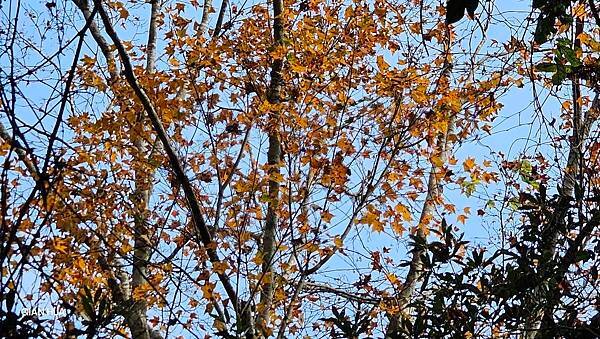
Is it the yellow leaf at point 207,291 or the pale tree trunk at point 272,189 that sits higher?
the pale tree trunk at point 272,189

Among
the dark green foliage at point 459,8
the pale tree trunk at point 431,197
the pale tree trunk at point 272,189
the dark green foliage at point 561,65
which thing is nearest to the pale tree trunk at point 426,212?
the pale tree trunk at point 431,197

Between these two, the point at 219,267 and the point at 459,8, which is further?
the point at 219,267

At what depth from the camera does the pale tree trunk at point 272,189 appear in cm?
443

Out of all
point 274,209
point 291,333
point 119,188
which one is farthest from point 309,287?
point 119,188

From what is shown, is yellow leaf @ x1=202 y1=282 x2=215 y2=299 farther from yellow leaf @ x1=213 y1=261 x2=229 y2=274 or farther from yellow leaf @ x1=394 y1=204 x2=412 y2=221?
yellow leaf @ x1=394 y1=204 x2=412 y2=221

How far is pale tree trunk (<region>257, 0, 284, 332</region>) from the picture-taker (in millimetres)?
4430

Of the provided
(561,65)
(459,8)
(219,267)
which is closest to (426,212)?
(219,267)

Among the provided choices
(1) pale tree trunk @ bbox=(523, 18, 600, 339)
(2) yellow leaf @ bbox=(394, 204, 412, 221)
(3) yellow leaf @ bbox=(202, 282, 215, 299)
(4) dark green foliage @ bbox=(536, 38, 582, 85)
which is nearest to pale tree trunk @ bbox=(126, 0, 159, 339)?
(3) yellow leaf @ bbox=(202, 282, 215, 299)

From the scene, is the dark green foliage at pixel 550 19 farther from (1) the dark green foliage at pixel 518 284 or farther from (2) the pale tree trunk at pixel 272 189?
(2) the pale tree trunk at pixel 272 189

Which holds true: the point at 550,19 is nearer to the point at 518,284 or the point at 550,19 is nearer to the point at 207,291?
the point at 518,284

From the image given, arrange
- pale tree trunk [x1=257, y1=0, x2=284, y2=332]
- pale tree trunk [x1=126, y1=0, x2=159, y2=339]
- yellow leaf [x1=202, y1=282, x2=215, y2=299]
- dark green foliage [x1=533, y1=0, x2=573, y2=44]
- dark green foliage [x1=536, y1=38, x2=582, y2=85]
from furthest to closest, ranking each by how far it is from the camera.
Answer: pale tree trunk [x1=126, y1=0, x2=159, y2=339] < pale tree trunk [x1=257, y1=0, x2=284, y2=332] < yellow leaf [x1=202, y1=282, x2=215, y2=299] < dark green foliage [x1=536, y1=38, x2=582, y2=85] < dark green foliage [x1=533, y1=0, x2=573, y2=44]

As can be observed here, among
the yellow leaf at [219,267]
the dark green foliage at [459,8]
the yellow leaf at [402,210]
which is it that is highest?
the yellow leaf at [402,210]

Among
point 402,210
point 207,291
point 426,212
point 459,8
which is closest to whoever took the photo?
point 459,8

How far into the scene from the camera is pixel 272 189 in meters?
4.59
